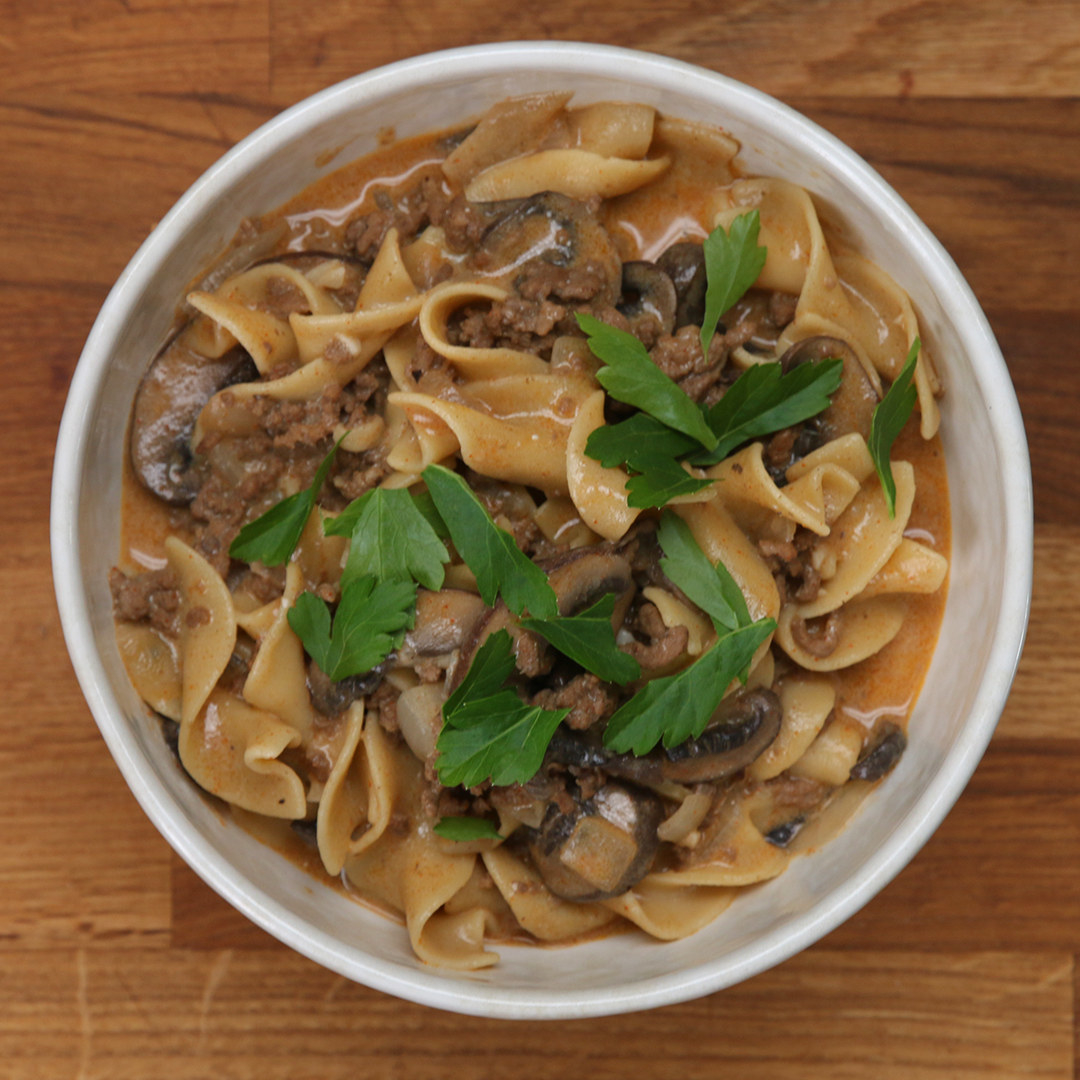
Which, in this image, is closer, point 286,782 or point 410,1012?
point 286,782

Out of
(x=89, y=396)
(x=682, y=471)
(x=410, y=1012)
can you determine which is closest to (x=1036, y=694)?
(x=682, y=471)

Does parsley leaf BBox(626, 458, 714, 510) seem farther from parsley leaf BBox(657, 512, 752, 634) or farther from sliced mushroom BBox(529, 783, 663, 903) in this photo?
sliced mushroom BBox(529, 783, 663, 903)

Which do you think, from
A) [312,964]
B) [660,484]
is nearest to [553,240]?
[660,484]

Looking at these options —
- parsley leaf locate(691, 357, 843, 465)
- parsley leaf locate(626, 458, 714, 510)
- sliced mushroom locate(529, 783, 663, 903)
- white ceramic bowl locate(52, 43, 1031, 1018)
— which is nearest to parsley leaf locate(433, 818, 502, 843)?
sliced mushroom locate(529, 783, 663, 903)

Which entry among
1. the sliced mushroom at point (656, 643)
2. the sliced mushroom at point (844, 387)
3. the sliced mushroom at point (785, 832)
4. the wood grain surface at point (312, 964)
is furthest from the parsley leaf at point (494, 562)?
the wood grain surface at point (312, 964)

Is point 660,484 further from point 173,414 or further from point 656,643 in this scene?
point 173,414

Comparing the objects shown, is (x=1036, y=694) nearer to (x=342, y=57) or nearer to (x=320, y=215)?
(x=320, y=215)
